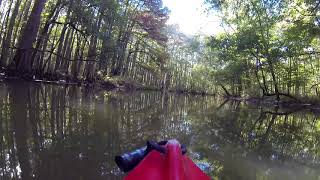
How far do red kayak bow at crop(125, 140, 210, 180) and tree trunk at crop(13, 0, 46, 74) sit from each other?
42.8ft

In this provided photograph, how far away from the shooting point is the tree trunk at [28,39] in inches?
543

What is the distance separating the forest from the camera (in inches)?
613

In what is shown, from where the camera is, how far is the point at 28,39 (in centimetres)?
1388

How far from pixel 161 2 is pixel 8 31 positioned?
1647 cm

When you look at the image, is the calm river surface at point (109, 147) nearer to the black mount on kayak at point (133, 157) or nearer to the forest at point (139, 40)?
the black mount on kayak at point (133, 157)

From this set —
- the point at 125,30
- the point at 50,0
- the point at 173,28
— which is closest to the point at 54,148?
the point at 50,0

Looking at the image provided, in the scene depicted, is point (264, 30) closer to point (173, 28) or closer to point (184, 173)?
point (173, 28)

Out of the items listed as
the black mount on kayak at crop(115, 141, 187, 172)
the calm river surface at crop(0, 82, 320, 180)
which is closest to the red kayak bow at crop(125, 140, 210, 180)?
the black mount on kayak at crop(115, 141, 187, 172)

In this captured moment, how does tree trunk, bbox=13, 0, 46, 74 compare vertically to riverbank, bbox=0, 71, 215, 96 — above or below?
above

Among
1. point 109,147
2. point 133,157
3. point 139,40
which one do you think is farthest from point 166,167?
point 139,40

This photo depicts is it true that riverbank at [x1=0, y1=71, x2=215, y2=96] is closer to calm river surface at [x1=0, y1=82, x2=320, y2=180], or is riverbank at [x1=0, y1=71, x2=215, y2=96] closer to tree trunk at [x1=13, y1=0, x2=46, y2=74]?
tree trunk at [x1=13, y1=0, x2=46, y2=74]

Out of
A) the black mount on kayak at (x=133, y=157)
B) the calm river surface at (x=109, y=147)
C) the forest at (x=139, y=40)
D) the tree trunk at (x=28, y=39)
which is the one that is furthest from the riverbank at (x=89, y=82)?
the black mount on kayak at (x=133, y=157)

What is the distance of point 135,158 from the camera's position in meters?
1.71

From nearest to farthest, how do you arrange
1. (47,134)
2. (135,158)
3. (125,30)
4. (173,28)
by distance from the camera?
(135,158)
(47,134)
(125,30)
(173,28)
